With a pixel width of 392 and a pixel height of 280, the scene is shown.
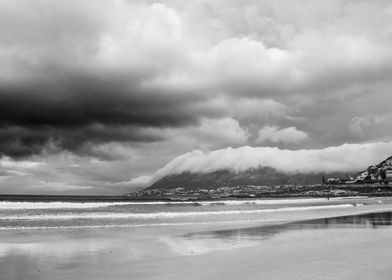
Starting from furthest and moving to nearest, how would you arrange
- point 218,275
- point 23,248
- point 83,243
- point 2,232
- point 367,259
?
point 2,232
point 83,243
point 23,248
point 367,259
point 218,275

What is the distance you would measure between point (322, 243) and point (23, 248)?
49.9ft

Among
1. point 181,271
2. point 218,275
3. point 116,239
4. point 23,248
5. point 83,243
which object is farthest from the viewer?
point 116,239

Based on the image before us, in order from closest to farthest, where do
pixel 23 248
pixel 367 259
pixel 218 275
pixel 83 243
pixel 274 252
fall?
pixel 218 275, pixel 367 259, pixel 274 252, pixel 23 248, pixel 83 243

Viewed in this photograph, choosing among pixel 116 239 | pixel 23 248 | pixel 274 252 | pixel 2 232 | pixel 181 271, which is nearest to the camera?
pixel 181 271

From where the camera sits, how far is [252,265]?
14531mm

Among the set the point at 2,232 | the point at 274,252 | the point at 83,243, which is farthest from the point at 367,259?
the point at 2,232

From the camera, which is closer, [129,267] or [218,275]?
[218,275]

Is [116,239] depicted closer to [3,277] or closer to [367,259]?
[3,277]

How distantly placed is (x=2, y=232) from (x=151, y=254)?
610 inches

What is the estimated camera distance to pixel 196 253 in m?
18.4

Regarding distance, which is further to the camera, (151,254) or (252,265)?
(151,254)

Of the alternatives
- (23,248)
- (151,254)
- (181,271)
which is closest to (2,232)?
(23,248)

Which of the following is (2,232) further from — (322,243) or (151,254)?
(322,243)

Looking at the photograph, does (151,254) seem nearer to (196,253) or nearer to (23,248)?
(196,253)
